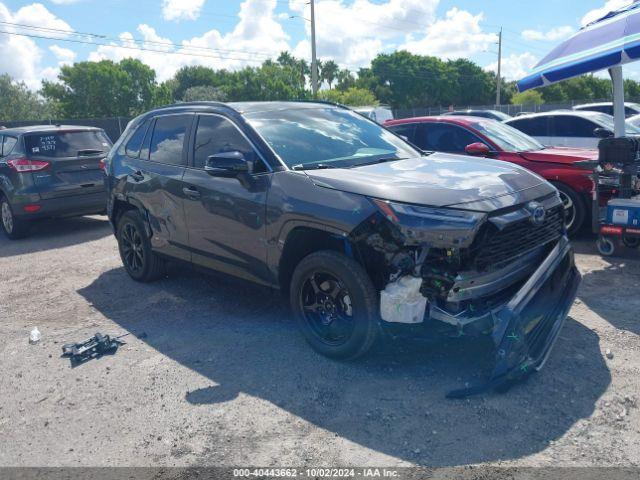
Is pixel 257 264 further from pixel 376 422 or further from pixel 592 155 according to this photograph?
pixel 592 155

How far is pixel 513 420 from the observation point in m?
3.28

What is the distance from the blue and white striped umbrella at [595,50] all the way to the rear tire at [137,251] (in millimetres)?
4859

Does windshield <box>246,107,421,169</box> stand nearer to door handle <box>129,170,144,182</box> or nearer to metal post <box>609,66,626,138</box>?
door handle <box>129,170,144,182</box>

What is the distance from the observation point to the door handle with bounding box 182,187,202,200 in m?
4.92

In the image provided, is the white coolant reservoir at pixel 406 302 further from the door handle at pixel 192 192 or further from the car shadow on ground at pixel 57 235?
the car shadow on ground at pixel 57 235

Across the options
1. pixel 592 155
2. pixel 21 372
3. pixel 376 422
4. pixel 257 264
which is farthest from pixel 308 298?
pixel 592 155

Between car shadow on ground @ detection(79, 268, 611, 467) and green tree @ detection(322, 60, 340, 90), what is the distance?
9466 centimetres

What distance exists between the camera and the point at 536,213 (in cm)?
382

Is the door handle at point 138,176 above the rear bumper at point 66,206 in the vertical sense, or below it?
above

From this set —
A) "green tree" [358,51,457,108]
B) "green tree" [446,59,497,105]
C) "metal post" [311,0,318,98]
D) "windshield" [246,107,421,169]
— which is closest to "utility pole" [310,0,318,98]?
"metal post" [311,0,318,98]

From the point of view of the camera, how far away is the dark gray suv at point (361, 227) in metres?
3.49

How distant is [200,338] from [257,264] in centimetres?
85

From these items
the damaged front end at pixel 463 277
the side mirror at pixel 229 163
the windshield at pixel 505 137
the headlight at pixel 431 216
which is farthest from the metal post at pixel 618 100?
the side mirror at pixel 229 163

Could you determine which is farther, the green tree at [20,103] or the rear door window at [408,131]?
the green tree at [20,103]
